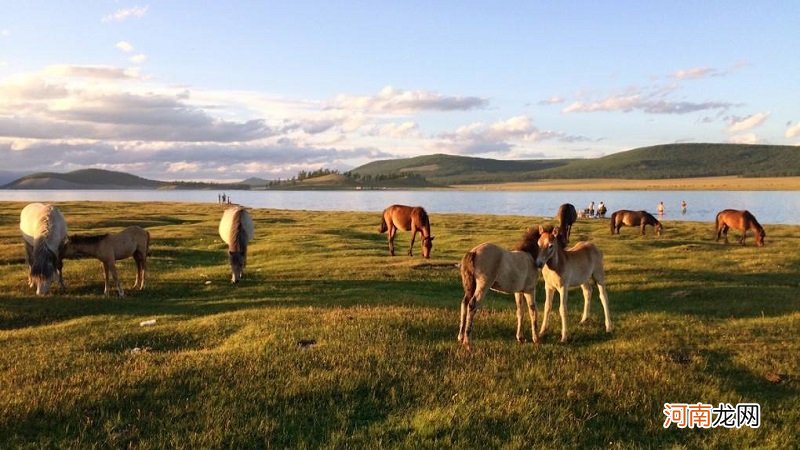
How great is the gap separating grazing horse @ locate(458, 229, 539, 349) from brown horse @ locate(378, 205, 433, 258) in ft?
50.5

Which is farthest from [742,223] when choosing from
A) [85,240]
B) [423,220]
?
[85,240]

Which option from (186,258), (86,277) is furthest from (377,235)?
(86,277)

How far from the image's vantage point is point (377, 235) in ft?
135

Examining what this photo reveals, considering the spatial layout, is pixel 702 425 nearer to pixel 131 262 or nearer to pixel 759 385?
pixel 759 385

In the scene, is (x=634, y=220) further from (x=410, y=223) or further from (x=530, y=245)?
(x=530, y=245)

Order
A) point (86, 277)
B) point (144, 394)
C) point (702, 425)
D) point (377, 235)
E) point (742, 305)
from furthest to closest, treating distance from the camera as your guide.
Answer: point (377, 235) → point (86, 277) → point (742, 305) → point (144, 394) → point (702, 425)

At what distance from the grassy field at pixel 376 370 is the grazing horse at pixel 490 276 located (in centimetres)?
66

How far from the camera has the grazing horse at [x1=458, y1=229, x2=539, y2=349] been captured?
10156 mm

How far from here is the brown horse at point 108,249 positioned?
18094mm

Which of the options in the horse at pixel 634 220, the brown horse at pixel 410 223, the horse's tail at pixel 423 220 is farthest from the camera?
the horse at pixel 634 220

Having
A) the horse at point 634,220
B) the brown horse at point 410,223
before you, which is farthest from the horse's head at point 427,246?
the horse at point 634,220

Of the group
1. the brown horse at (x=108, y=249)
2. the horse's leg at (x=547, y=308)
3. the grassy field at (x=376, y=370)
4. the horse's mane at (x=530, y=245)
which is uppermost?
the horse's mane at (x=530, y=245)

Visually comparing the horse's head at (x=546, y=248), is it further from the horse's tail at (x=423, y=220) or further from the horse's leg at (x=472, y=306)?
the horse's tail at (x=423, y=220)

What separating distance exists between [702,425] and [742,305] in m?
9.62
